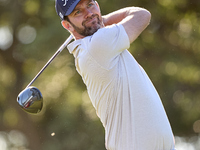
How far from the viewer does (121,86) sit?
3150mm

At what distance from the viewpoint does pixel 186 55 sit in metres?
12.5

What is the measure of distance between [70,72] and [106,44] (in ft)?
31.1

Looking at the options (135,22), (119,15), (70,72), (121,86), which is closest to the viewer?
(121,86)

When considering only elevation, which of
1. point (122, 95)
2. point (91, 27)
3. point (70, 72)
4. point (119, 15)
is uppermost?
point (91, 27)

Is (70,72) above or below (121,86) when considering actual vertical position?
below

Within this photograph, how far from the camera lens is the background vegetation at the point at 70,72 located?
12289 millimetres

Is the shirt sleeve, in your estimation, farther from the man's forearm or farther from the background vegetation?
the background vegetation

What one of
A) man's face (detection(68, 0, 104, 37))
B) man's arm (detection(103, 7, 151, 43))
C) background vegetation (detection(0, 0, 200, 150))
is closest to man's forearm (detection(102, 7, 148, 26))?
man's arm (detection(103, 7, 151, 43))

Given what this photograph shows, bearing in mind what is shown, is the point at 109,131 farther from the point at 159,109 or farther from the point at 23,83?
the point at 23,83

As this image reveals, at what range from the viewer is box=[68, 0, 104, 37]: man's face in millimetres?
3348

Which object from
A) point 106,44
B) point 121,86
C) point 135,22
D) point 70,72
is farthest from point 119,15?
point 70,72

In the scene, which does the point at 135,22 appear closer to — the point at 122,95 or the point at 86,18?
the point at 86,18

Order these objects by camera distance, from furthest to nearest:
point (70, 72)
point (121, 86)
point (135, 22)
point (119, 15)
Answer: point (70, 72) < point (119, 15) < point (135, 22) < point (121, 86)

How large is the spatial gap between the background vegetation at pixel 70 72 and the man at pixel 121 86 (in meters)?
8.57
